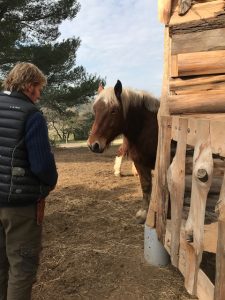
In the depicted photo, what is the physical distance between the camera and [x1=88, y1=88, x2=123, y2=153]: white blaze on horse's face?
17.7 ft

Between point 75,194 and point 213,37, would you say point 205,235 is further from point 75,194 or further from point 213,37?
point 75,194

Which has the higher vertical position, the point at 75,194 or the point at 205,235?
the point at 205,235

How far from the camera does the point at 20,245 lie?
2863 mm

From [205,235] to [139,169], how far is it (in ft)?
10.5

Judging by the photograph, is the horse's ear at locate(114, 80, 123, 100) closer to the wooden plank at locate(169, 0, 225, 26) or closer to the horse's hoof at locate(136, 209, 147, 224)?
the horse's hoof at locate(136, 209, 147, 224)

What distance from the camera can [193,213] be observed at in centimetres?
255

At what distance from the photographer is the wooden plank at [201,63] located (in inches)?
125

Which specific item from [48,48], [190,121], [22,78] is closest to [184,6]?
[190,121]

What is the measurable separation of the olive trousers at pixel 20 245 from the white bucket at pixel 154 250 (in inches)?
62.9

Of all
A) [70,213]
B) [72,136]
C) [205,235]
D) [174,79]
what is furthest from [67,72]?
[72,136]

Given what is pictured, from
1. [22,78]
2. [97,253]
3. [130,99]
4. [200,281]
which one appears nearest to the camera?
[200,281]

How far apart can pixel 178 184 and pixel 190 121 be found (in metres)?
0.51

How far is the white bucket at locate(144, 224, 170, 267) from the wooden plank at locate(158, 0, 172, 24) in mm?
2116

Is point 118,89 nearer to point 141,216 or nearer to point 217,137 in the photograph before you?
point 141,216
